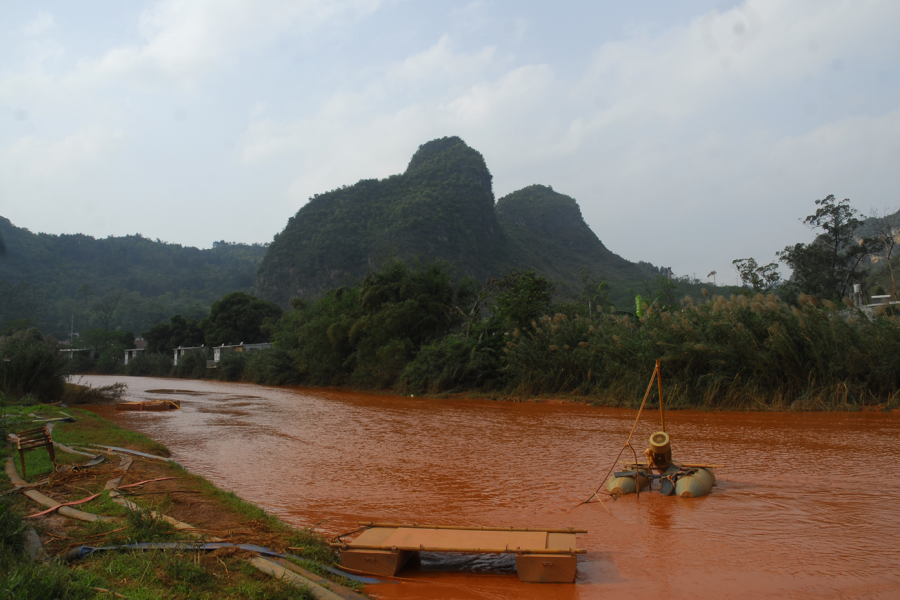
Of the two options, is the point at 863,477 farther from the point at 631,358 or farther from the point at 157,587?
the point at 631,358

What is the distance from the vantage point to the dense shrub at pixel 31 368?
17219mm

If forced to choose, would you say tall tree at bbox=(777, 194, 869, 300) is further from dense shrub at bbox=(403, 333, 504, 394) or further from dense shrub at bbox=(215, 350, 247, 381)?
dense shrub at bbox=(215, 350, 247, 381)

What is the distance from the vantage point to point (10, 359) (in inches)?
674

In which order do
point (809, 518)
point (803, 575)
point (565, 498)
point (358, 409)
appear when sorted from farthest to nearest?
point (358, 409) → point (565, 498) → point (809, 518) → point (803, 575)

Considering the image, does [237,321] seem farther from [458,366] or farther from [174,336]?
[458,366]

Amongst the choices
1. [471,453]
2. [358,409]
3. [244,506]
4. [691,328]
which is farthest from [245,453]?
[691,328]

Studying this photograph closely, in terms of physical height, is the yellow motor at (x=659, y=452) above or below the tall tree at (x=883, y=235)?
below

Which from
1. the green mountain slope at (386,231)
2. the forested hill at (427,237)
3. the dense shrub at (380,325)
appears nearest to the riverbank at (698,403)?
the dense shrub at (380,325)

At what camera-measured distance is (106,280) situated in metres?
92.1

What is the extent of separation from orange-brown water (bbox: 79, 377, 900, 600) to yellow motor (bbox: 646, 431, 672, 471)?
43 centimetres

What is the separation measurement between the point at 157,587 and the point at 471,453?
24.8ft

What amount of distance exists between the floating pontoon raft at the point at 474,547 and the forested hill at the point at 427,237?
199 ft

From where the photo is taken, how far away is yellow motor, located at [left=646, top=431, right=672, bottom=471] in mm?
7371

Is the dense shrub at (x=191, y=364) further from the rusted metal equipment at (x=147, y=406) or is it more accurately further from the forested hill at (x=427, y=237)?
the rusted metal equipment at (x=147, y=406)
